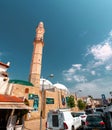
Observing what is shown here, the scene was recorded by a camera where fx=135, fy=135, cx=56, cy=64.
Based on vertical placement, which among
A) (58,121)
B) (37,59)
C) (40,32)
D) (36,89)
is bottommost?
(58,121)

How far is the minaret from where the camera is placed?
3633 centimetres

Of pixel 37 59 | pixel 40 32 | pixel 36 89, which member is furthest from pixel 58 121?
pixel 40 32

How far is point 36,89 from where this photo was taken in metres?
28.2

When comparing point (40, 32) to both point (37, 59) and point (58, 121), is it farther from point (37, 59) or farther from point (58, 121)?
point (58, 121)

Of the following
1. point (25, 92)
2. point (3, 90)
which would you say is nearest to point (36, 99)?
point (25, 92)

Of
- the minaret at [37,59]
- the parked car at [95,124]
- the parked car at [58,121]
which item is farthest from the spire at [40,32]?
the parked car at [95,124]

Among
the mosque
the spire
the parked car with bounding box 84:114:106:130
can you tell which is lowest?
the parked car with bounding box 84:114:106:130

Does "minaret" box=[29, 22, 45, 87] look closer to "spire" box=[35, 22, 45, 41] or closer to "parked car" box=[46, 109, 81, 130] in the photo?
"spire" box=[35, 22, 45, 41]

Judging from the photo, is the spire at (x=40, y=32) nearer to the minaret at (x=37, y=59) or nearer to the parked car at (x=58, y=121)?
the minaret at (x=37, y=59)

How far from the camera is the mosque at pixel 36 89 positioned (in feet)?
51.8

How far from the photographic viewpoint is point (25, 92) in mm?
25688

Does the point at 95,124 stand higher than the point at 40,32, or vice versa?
the point at 40,32

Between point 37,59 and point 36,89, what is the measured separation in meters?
12.0

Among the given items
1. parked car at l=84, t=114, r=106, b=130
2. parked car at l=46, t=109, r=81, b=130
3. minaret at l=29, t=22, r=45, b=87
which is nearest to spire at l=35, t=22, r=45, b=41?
minaret at l=29, t=22, r=45, b=87
